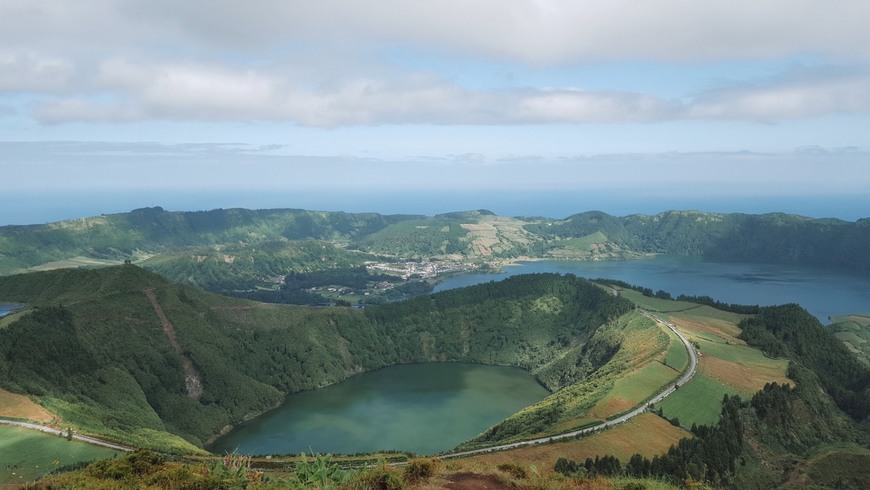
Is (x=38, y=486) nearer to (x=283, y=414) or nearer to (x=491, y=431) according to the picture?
(x=491, y=431)

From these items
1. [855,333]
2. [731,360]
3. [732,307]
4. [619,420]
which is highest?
[732,307]

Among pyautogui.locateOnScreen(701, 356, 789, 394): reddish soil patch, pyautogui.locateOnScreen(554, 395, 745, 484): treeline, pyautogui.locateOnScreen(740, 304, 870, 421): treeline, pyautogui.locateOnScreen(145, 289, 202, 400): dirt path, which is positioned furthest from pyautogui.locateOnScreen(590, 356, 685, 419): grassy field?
pyautogui.locateOnScreen(145, 289, 202, 400): dirt path

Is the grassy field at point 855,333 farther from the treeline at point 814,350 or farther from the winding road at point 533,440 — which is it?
the winding road at point 533,440

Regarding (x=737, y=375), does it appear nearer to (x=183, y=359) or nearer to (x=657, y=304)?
(x=657, y=304)

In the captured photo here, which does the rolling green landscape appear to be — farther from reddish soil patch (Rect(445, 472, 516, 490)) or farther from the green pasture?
reddish soil patch (Rect(445, 472, 516, 490))

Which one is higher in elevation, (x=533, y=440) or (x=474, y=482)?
(x=474, y=482)

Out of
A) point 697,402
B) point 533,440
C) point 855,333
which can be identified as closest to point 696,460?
point 697,402
